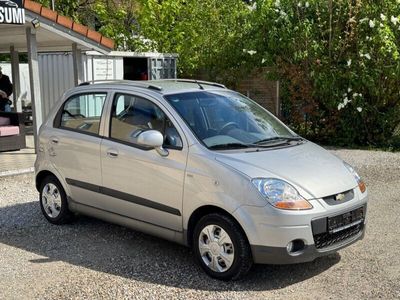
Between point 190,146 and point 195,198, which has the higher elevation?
point 190,146

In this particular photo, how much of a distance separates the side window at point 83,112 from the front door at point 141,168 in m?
0.30

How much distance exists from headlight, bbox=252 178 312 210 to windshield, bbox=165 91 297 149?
642 mm

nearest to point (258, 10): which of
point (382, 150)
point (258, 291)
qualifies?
point (382, 150)

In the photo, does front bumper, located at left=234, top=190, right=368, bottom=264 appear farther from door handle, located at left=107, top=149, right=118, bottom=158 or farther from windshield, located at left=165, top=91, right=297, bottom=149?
door handle, located at left=107, top=149, right=118, bottom=158

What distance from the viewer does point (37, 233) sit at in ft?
20.3

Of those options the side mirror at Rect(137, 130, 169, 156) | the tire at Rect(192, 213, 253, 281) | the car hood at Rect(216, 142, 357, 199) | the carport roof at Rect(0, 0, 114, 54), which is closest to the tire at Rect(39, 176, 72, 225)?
the side mirror at Rect(137, 130, 169, 156)

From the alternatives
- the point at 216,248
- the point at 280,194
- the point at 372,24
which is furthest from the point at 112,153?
the point at 372,24

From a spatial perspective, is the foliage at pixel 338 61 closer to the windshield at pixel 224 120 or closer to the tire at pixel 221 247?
the windshield at pixel 224 120

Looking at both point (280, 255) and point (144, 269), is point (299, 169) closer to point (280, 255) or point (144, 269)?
point (280, 255)

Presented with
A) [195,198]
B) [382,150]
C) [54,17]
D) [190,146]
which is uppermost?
[54,17]

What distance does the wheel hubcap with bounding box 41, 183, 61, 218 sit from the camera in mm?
6398

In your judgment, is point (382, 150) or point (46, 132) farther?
point (382, 150)

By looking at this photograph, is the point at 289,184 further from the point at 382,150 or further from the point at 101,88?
the point at 382,150

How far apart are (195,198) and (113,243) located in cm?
147
